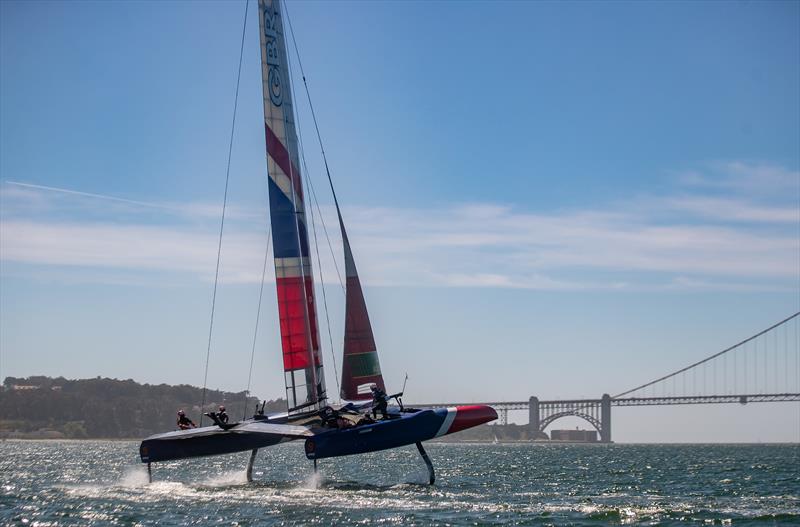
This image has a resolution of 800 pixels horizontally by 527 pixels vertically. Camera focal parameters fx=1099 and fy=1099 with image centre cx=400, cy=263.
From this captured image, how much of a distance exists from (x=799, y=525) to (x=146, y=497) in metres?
13.4

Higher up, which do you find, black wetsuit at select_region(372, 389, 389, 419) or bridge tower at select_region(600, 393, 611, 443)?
black wetsuit at select_region(372, 389, 389, 419)

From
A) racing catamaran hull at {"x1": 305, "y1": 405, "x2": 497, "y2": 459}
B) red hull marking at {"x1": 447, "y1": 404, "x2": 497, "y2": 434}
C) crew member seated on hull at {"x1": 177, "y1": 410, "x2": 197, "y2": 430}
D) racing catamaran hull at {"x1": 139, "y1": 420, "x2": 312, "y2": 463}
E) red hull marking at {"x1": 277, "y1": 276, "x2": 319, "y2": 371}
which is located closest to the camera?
racing catamaran hull at {"x1": 305, "y1": 405, "x2": 497, "y2": 459}

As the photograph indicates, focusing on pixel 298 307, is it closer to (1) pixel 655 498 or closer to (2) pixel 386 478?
(2) pixel 386 478

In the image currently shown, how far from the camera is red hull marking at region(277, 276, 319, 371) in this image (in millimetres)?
26172

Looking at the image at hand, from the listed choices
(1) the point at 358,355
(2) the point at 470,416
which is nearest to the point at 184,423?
(1) the point at 358,355

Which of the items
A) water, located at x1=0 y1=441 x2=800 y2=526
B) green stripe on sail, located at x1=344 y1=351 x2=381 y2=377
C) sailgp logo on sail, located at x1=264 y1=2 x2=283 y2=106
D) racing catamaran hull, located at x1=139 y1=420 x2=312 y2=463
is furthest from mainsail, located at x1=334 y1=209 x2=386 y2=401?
sailgp logo on sail, located at x1=264 y1=2 x2=283 y2=106

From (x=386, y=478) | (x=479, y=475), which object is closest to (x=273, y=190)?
(x=386, y=478)

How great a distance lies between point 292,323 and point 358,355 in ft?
5.85

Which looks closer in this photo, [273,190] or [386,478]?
[273,190]

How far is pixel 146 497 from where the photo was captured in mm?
23938

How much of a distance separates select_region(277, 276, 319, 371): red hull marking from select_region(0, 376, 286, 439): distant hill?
96.2 meters

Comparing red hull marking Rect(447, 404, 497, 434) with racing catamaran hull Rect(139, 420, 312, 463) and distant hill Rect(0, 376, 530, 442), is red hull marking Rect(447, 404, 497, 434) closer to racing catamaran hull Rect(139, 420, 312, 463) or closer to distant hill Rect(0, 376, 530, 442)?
racing catamaran hull Rect(139, 420, 312, 463)

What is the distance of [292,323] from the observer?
86.2ft

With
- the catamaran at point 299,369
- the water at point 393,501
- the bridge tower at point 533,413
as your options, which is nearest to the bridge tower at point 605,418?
the bridge tower at point 533,413
